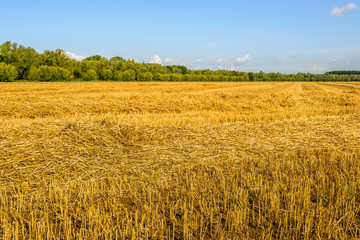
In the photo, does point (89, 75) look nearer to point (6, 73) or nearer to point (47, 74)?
point (47, 74)

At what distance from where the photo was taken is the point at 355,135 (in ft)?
24.9

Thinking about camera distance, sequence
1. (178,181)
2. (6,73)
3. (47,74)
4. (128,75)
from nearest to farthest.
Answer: (178,181) → (6,73) → (47,74) → (128,75)

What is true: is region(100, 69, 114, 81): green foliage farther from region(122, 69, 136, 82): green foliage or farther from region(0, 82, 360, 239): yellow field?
region(0, 82, 360, 239): yellow field

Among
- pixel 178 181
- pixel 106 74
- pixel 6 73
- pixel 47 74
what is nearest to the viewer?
pixel 178 181

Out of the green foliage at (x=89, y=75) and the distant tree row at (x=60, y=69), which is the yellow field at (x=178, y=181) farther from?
the green foliage at (x=89, y=75)

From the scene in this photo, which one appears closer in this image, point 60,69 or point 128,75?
point 60,69

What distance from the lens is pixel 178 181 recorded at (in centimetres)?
470

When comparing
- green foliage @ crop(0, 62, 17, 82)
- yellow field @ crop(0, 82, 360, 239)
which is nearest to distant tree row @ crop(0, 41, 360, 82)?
green foliage @ crop(0, 62, 17, 82)

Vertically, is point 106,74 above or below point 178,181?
above

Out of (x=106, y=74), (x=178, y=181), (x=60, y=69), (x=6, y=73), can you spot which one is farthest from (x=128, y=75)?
(x=178, y=181)

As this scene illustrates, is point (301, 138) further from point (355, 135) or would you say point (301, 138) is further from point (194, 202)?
point (194, 202)

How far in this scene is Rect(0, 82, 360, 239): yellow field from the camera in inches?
131

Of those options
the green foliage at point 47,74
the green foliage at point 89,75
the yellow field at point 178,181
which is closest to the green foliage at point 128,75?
the green foliage at point 89,75

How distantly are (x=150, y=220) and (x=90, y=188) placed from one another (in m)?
1.42
